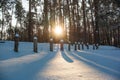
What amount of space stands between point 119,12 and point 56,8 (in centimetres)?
2748

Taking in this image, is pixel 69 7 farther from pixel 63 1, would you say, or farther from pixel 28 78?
pixel 28 78

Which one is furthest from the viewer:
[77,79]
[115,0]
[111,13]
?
[111,13]

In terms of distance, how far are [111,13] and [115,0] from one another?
2631 mm

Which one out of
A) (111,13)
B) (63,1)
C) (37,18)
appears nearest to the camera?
(111,13)

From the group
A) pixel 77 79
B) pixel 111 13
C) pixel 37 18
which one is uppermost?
pixel 37 18

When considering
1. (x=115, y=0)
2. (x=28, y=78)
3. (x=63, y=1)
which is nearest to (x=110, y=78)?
(x=28, y=78)

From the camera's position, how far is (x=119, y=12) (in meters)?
16.8

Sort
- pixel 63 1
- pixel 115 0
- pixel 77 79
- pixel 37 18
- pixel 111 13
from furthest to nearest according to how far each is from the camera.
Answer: pixel 37 18
pixel 63 1
pixel 111 13
pixel 115 0
pixel 77 79

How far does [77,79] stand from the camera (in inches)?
187

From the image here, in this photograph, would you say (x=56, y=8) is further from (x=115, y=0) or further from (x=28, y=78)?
(x=28, y=78)

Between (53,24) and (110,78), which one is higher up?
(53,24)

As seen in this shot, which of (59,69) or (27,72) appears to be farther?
(59,69)

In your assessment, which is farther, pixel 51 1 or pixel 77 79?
pixel 51 1

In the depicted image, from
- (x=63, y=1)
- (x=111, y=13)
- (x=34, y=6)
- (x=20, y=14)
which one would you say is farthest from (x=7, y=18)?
(x=111, y=13)
